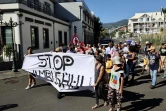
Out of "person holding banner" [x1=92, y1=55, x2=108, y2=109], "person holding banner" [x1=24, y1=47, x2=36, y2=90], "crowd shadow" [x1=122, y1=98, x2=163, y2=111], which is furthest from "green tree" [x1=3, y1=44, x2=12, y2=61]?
"crowd shadow" [x1=122, y1=98, x2=163, y2=111]

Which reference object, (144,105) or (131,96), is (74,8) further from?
(144,105)

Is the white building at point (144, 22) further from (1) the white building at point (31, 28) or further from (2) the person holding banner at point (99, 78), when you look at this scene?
(2) the person holding banner at point (99, 78)

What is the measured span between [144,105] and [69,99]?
7.96 ft

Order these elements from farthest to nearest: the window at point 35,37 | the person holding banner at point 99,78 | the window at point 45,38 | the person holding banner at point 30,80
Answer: the window at point 45,38, the window at point 35,37, the person holding banner at point 30,80, the person holding banner at point 99,78

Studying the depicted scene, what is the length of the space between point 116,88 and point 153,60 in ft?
11.0

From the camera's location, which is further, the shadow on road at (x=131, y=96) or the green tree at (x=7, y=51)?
the green tree at (x=7, y=51)

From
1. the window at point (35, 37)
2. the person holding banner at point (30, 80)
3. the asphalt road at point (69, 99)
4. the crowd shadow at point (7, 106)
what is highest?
the window at point (35, 37)

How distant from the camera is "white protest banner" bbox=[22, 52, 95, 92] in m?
6.50

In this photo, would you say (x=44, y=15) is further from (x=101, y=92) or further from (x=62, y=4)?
(x=101, y=92)

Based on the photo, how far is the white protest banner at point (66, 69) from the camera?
256 inches

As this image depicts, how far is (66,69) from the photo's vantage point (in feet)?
23.0

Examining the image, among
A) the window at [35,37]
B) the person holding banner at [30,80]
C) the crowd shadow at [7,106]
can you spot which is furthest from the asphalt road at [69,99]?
the window at [35,37]

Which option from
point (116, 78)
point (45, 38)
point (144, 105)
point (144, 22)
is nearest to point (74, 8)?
point (45, 38)

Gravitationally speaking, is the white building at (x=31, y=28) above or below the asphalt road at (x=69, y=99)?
above
